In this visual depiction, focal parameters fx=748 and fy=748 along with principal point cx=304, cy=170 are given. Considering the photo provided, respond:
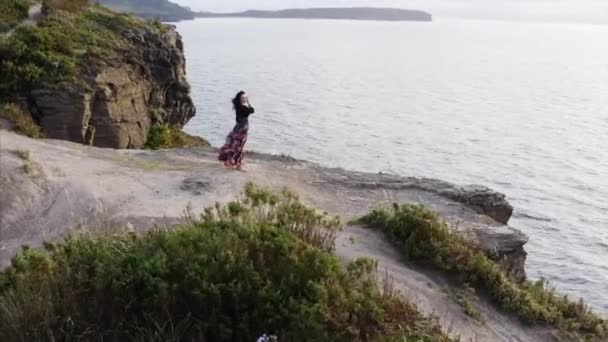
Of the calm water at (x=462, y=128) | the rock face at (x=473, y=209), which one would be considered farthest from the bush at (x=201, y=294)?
the calm water at (x=462, y=128)

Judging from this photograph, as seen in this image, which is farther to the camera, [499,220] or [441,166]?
[441,166]

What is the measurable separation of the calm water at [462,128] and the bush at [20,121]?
707 inches

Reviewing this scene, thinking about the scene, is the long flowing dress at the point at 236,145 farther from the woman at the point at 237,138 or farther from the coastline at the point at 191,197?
the coastline at the point at 191,197

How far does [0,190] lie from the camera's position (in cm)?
1309

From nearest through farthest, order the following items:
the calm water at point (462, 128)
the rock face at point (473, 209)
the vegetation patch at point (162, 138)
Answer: the rock face at point (473, 209) → the vegetation patch at point (162, 138) → the calm water at point (462, 128)

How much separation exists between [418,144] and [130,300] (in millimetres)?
42893

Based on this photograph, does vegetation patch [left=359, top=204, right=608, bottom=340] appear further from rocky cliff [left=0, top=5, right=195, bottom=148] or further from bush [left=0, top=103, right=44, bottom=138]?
rocky cliff [left=0, top=5, right=195, bottom=148]

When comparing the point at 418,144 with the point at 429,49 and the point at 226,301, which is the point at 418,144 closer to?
the point at 226,301

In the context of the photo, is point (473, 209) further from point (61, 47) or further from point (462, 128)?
point (462, 128)

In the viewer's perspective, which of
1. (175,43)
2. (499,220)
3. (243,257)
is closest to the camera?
(243,257)

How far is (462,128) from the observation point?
55312 mm

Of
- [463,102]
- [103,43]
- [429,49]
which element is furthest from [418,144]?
[429,49]

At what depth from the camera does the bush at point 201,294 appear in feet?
24.6

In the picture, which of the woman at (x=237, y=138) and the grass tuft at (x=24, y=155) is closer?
the grass tuft at (x=24, y=155)
